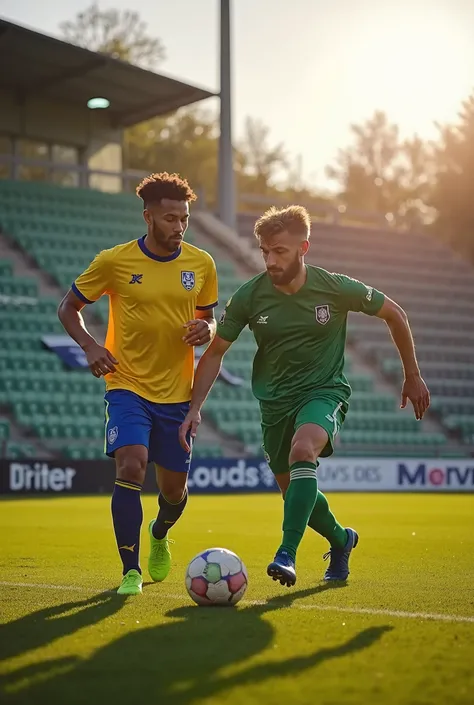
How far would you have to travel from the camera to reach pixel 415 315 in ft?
102

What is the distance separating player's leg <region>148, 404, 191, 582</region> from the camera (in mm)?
6984

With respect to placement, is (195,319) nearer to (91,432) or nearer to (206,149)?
(91,432)

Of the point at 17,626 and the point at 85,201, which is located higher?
the point at 85,201

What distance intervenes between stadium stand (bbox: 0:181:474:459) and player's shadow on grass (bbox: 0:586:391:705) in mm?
15972

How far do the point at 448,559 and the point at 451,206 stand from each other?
3465 cm

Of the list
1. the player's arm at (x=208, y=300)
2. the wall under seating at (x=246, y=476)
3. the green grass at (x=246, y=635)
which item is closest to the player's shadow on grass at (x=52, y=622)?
the green grass at (x=246, y=635)

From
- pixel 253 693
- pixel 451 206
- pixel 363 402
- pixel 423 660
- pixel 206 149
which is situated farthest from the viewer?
pixel 206 149

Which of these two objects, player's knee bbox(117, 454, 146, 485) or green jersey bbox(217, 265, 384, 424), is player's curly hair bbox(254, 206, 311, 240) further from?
player's knee bbox(117, 454, 146, 485)

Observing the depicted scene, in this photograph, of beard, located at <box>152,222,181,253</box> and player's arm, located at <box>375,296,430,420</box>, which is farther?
beard, located at <box>152,222,181,253</box>

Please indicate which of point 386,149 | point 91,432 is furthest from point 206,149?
point 91,432

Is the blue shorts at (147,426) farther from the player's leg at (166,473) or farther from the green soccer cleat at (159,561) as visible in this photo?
the green soccer cleat at (159,561)

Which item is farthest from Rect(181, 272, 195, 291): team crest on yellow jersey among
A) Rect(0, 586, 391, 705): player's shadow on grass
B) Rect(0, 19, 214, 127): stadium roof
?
Rect(0, 19, 214, 127): stadium roof

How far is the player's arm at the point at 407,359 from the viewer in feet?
21.3

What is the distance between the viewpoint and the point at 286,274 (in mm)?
6625
